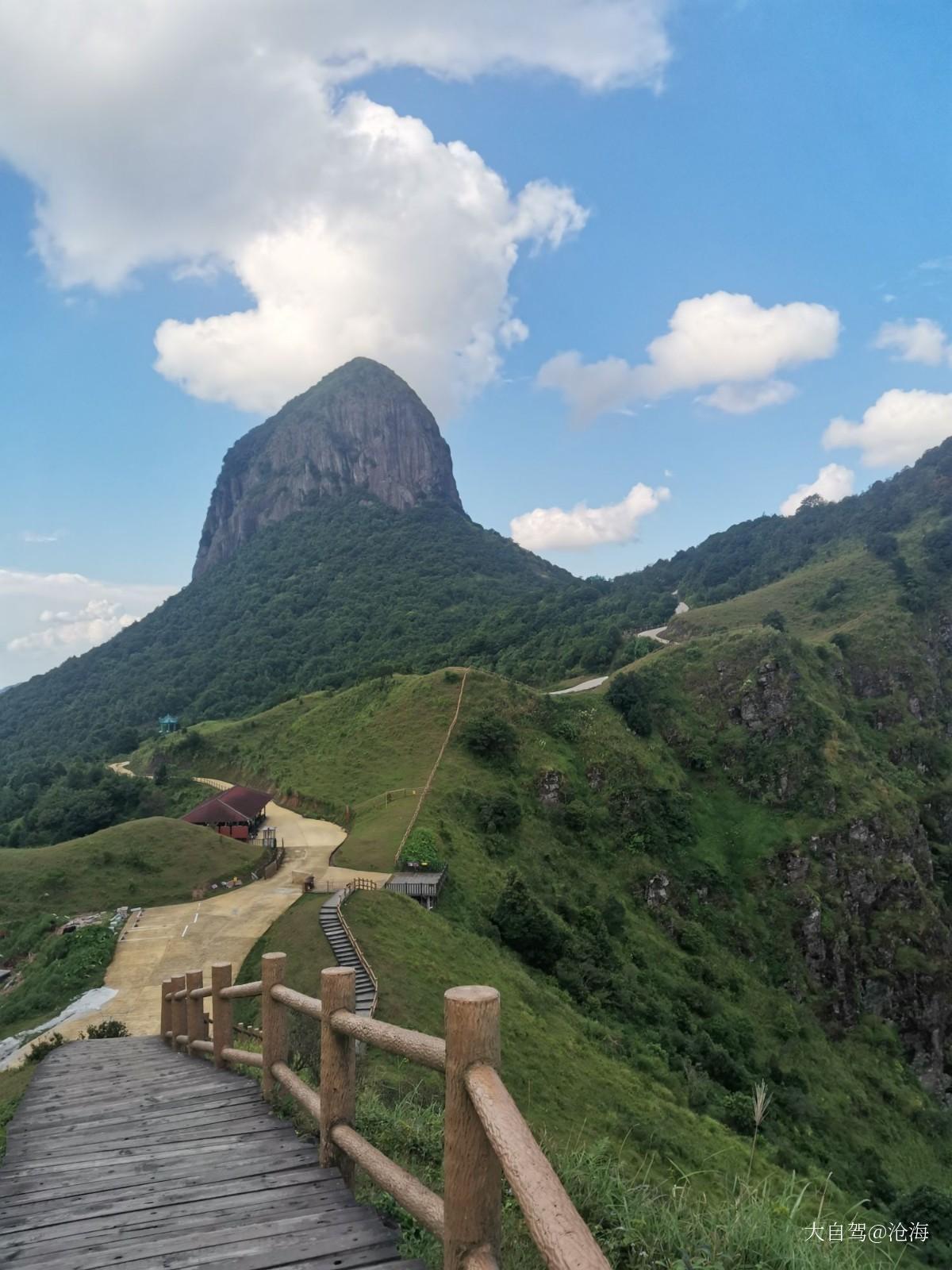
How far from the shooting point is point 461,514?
15762cm

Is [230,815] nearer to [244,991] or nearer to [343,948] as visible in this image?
[343,948]

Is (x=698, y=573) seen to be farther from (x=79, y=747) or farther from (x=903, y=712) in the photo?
(x=79, y=747)

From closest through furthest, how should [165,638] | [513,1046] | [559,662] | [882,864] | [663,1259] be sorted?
[663,1259]
[513,1046]
[882,864]
[559,662]
[165,638]

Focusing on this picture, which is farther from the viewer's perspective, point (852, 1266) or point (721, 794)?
point (721, 794)

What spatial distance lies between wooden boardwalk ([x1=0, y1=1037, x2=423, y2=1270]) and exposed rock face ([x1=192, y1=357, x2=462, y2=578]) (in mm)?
146013

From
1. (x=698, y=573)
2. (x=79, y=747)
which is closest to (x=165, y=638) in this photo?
(x=79, y=747)

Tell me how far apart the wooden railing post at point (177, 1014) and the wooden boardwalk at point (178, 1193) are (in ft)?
12.0

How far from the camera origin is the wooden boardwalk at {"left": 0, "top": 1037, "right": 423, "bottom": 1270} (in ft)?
9.81

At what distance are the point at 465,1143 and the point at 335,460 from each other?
154790mm

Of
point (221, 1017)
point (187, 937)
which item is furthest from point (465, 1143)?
point (187, 937)

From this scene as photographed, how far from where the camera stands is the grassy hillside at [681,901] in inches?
773

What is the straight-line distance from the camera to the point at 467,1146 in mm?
2381

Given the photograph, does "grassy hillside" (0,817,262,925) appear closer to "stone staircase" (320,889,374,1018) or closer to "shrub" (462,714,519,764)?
"stone staircase" (320,889,374,1018)

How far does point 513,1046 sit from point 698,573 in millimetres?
102110
